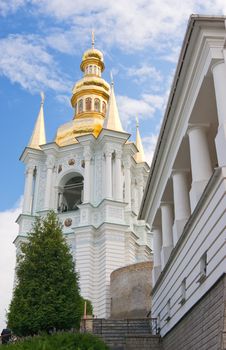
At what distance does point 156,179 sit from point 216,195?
981cm

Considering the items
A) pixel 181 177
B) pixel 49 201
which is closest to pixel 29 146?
pixel 49 201

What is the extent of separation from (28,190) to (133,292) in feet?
59.3

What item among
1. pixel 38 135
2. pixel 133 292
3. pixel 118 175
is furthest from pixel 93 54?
pixel 133 292

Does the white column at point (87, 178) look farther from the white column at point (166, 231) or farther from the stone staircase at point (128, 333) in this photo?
the white column at point (166, 231)

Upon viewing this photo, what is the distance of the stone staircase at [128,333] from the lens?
1845 centimetres

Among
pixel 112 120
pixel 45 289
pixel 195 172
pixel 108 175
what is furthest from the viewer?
pixel 112 120

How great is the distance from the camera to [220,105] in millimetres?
12492

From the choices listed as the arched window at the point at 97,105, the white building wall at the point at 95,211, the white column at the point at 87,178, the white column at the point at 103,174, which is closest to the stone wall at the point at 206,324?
the white building wall at the point at 95,211

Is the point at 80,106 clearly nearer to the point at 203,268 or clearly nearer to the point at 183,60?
the point at 183,60

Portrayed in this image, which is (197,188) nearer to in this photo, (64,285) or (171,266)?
(171,266)

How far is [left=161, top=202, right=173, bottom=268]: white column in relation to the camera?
20.4 m

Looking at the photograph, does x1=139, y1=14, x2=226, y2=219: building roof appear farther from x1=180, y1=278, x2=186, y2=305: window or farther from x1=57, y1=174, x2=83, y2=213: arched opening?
x1=57, y1=174, x2=83, y2=213: arched opening

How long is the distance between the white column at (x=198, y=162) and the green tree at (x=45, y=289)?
26.4ft

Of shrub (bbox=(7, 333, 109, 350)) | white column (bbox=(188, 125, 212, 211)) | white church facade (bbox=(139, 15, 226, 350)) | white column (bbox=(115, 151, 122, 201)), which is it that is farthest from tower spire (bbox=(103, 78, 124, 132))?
shrub (bbox=(7, 333, 109, 350))
